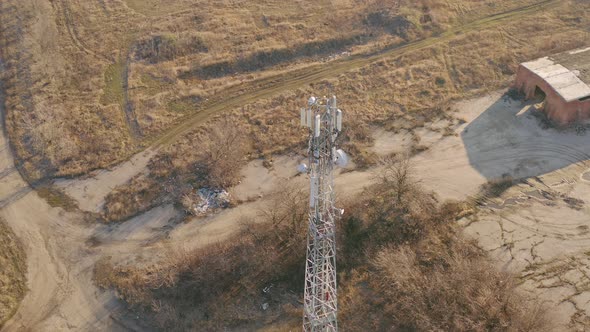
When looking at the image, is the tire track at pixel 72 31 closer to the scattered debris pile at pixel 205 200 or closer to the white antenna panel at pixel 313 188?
the scattered debris pile at pixel 205 200

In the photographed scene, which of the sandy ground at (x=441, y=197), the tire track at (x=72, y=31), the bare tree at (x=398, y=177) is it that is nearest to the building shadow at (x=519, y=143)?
the sandy ground at (x=441, y=197)

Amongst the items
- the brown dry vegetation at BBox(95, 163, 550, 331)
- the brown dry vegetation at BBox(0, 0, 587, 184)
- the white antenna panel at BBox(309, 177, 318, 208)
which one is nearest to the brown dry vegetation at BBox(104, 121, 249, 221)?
the brown dry vegetation at BBox(0, 0, 587, 184)

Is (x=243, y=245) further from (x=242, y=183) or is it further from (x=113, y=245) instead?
(x=113, y=245)

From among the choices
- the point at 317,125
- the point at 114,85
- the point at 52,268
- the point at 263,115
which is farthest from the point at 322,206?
the point at 114,85

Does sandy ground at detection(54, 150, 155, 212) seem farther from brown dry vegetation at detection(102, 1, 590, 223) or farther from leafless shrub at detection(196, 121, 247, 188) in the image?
leafless shrub at detection(196, 121, 247, 188)

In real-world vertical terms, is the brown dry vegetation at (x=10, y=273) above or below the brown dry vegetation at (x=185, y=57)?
below

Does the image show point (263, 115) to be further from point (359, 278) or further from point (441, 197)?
point (359, 278)

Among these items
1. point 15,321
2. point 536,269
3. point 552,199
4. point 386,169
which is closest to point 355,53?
point 386,169
